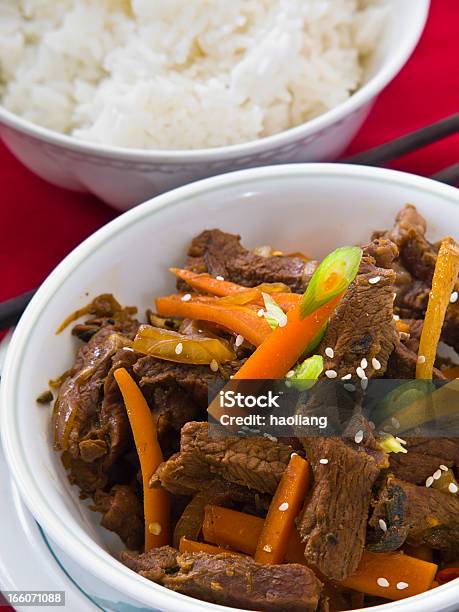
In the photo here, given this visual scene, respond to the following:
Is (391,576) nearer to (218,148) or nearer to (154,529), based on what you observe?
(154,529)

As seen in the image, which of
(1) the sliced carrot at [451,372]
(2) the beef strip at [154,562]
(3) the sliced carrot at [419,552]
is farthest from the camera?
(1) the sliced carrot at [451,372]

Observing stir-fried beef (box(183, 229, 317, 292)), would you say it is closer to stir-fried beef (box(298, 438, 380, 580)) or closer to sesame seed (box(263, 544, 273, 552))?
stir-fried beef (box(298, 438, 380, 580))

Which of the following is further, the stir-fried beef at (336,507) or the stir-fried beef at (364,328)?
the stir-fried beef at (364,328)

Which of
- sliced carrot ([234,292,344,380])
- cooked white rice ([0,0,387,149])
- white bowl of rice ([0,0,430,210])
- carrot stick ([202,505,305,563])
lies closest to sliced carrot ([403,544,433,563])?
carrot stick ([202,505,305,563])

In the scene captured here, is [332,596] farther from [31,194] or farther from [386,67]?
[31,194]

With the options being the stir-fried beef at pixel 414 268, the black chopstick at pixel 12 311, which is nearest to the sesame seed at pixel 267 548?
the stir-fried beef at pixel 414 268

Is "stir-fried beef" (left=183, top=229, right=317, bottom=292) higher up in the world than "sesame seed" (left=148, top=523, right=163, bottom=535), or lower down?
higher up

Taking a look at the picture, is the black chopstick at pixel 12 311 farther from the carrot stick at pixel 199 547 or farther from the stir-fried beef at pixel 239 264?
the carrot stick at pixel 199 547

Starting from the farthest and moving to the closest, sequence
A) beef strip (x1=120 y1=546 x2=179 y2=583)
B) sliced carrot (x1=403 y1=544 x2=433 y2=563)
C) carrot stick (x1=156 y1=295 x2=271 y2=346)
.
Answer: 1. carrot stick (x1=156 y1=295 x2=271 y2=346)
2. sliced carrot (x1=403 y1=544 x2=433 y2=563)
3. beef strip (x1=120 y1=546 x2=179 y2=583)
